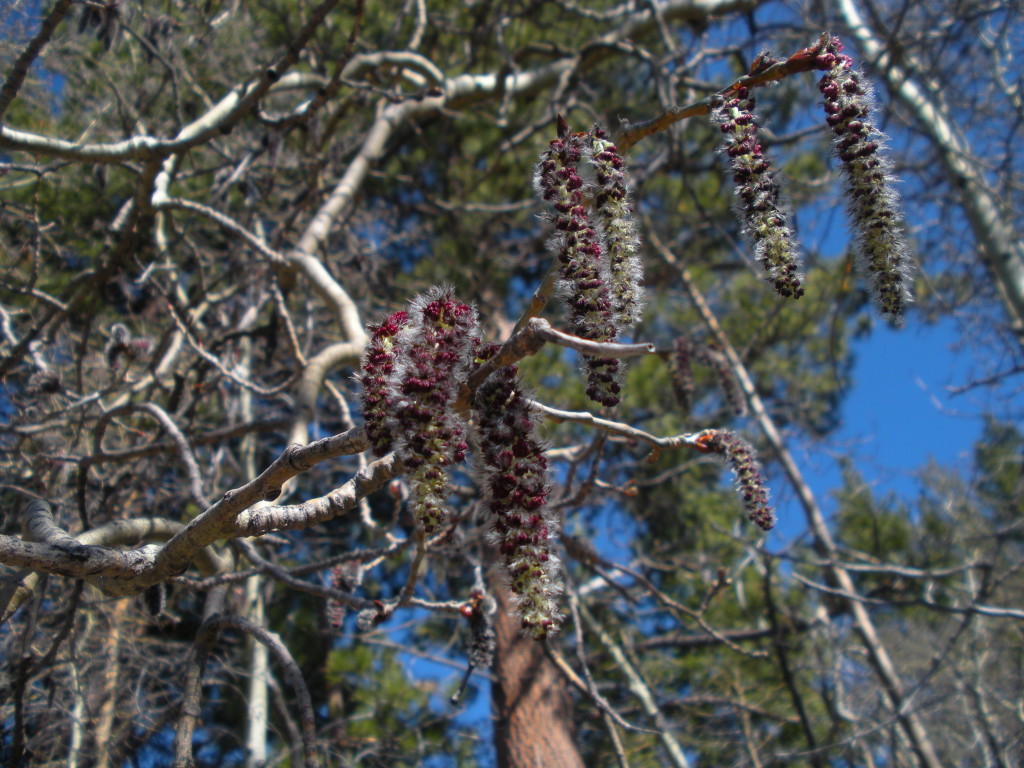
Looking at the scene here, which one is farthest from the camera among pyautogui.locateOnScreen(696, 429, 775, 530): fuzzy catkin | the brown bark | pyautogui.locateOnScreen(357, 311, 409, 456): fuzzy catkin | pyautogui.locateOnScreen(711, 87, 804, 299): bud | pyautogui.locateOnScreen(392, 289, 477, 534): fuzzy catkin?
the brown bark

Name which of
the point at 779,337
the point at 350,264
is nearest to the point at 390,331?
the point at 350,264

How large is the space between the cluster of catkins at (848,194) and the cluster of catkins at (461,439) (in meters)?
0.64

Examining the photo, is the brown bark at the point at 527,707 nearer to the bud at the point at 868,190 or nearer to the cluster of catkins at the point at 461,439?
the cluster of catkins at the point at 461,439

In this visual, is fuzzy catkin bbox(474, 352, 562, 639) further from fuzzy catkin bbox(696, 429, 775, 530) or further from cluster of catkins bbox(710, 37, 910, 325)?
fuzzy catkin bbox(696, 429, 775, 530)

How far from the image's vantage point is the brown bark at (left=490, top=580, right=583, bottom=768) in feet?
16.4

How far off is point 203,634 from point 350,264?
3.57 m

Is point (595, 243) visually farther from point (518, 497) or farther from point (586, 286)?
point (518, 497)

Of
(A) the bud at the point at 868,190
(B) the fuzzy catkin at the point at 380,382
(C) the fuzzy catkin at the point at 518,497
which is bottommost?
(C) the fuzzy catkin at the point at 518,497

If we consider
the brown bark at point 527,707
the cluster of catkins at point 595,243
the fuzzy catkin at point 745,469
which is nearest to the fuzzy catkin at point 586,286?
the cluster of catkins at point 595,243

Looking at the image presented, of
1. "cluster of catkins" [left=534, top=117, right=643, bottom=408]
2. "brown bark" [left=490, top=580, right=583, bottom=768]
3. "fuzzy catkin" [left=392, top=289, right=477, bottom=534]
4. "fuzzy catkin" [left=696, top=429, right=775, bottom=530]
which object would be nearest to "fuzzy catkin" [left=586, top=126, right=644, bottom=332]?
"cluster of catkins" [left=534, top=117, right=643, bottom=408]

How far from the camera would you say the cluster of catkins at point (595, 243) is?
1549 millimetres

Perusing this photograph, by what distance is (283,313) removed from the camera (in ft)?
13.3

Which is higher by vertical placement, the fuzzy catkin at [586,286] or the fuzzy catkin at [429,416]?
the fuzzy catkin at [586,286]

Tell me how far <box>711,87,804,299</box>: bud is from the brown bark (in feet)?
11.8
